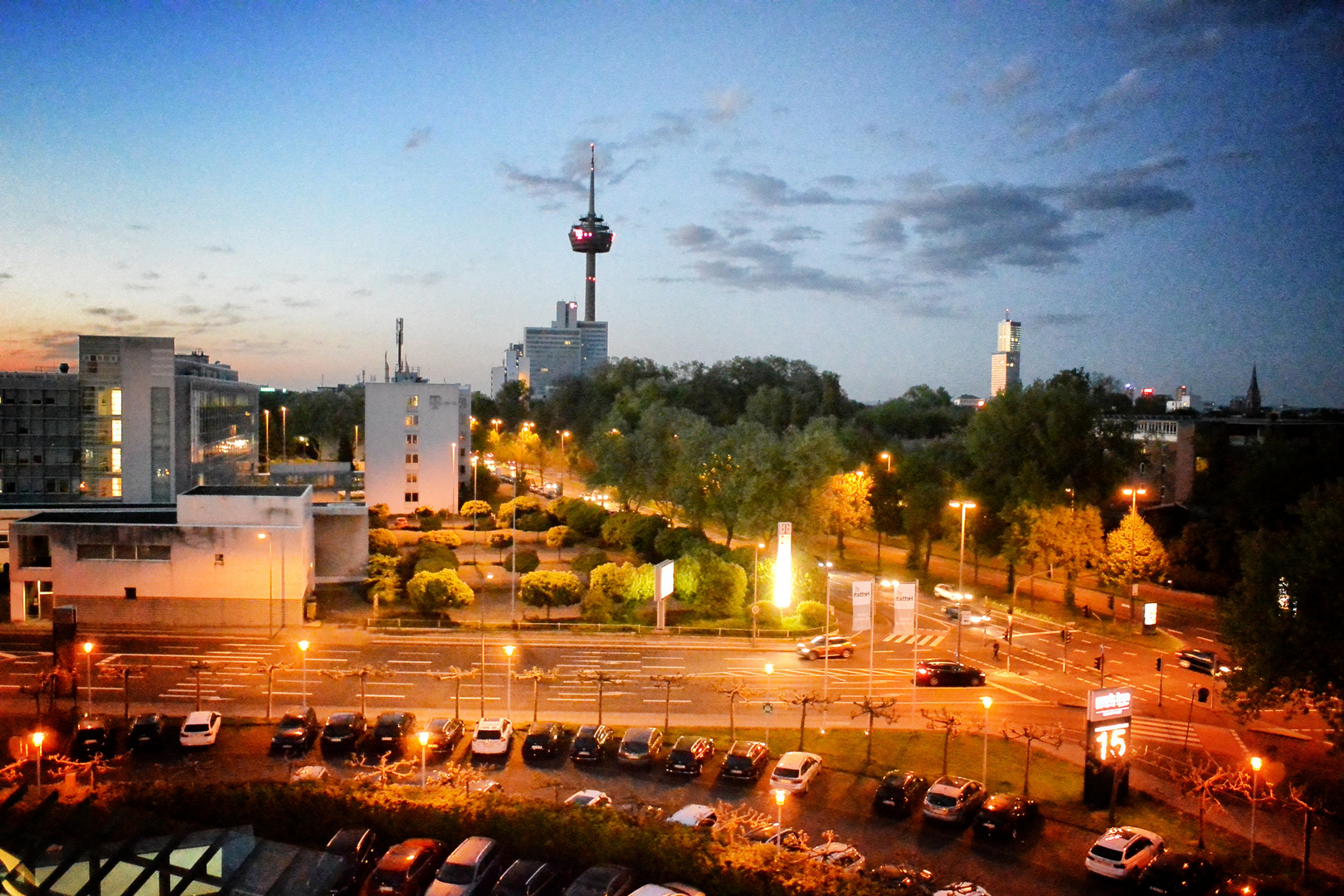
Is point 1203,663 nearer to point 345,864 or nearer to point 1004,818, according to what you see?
point 1004,818

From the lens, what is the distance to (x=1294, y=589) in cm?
2286

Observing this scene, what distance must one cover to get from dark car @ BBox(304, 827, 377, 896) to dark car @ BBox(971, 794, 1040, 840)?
36.1 feet

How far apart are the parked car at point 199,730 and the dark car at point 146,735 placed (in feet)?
1.53

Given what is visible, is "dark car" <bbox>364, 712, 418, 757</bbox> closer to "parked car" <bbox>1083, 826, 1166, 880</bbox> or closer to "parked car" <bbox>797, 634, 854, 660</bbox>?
"parked car" <bbox>797, 634, 854, 660</bbox>

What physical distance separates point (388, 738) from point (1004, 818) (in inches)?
530

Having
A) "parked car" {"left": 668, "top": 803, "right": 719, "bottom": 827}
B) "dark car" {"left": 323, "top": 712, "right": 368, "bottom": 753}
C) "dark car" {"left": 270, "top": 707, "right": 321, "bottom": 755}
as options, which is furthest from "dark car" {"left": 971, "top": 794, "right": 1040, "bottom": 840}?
"dark car" {"left": 270, "top": 707, "right": 321, "bottom": 755}

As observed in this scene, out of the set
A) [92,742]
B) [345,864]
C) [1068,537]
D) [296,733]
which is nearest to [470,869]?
[345,864]

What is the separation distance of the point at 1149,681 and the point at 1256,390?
3627 inches

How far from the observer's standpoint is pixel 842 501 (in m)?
43.6

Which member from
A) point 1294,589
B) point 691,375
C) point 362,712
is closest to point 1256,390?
point 691,375

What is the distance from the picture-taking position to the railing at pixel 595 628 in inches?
1312

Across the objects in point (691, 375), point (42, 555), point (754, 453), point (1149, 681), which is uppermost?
point (691, 375)

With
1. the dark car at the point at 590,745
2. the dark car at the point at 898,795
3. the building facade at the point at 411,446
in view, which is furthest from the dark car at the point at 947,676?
the building facade at the point at 411,446

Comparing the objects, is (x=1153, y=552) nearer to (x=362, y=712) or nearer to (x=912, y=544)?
(x=912, y=544)
